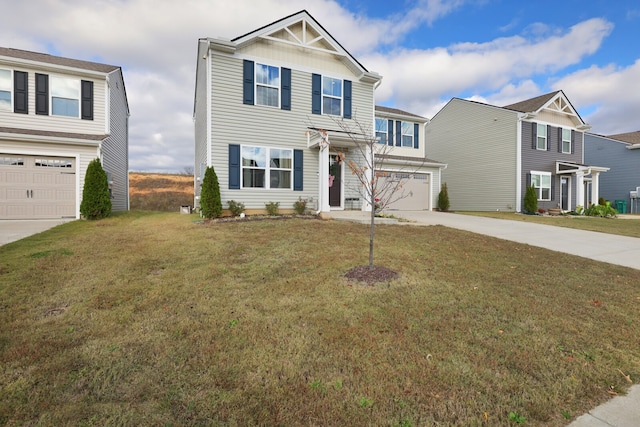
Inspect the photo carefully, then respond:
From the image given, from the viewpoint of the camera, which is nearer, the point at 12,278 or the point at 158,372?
the point at 158,372

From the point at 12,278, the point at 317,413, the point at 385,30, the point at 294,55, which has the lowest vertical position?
the point at 317,413

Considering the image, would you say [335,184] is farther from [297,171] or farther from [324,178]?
[297,171]

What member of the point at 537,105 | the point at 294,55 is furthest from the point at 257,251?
the point at 537,105

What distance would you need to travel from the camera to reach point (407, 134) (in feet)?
62.3

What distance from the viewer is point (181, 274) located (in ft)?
16.7

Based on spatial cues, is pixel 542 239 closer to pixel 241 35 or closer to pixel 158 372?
pixel 158 372

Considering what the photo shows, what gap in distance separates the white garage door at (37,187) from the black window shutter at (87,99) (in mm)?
2160

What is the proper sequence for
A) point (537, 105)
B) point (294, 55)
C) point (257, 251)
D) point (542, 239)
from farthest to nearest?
1. point (537, 105)
2. point (294, 55)
3. point (542, 239)
4. point (257, 251)

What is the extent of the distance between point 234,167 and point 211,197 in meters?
1.59

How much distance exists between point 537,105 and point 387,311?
21838 millimetres

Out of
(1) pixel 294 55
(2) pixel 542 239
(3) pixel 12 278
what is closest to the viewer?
(3) pixel 12 278

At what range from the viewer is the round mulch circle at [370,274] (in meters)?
4.84

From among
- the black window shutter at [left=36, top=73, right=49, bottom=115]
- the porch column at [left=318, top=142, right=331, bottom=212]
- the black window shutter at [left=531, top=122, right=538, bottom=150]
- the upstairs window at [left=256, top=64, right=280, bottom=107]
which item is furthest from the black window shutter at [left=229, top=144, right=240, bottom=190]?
the black window shutter at [left=531, top=122, right=538, bottom=150]

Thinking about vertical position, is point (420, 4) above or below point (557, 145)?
above
